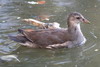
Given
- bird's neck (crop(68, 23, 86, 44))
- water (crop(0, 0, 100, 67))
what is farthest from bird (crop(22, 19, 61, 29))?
bird's neck (crop(68, 23, 86, 44))

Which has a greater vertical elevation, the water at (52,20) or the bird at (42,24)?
the bird at (42,24)

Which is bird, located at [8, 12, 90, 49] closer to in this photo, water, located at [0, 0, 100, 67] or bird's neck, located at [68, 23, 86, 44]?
bird's neck, located at [68, 23, 86, 44]

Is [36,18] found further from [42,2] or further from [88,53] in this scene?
[88,53]

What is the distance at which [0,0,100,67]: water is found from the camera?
336 inches

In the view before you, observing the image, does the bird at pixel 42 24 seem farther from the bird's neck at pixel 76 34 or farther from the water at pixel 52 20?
the bird's neck at pixel 76 34

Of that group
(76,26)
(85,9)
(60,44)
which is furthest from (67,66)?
(85,9)

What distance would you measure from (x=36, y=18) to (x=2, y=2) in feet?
6.72

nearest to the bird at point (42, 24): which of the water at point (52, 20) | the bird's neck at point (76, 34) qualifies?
the water at point (52, 20)

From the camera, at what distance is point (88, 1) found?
12.9m

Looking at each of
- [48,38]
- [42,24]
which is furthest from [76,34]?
[42,24]

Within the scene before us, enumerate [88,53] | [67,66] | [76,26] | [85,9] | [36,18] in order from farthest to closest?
Result: [85,9], [36,18], [76,26], [88,53], [67,66]

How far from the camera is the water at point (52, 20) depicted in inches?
336

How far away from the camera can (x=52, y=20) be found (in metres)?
11.0

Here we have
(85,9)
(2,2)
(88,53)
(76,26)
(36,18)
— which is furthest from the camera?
(2,2)
